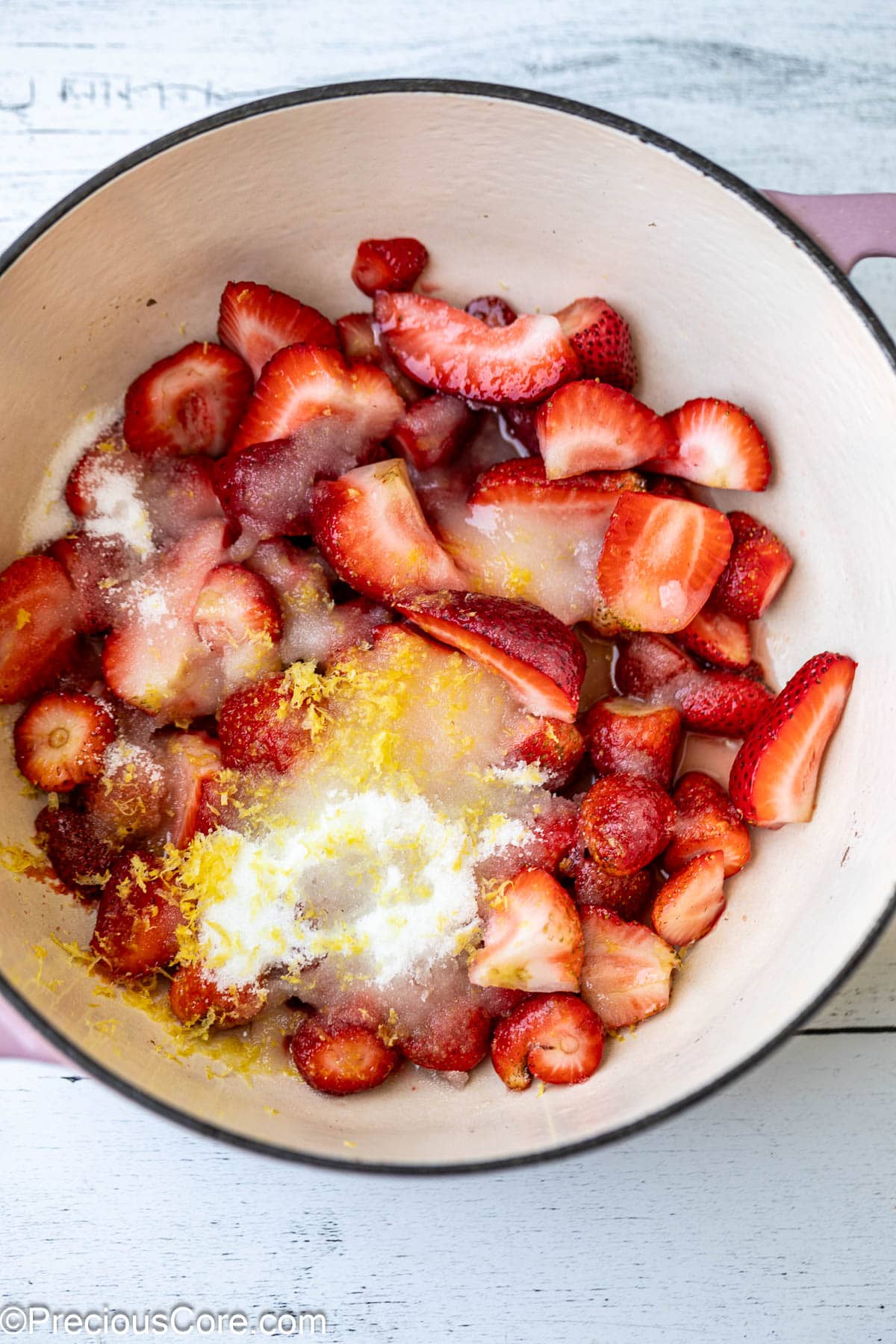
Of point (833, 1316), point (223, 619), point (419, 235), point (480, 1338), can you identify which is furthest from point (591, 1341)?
point (419, 235)

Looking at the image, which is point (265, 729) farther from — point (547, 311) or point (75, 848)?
point (547, 311)

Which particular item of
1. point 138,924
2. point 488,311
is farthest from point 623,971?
point 488,311

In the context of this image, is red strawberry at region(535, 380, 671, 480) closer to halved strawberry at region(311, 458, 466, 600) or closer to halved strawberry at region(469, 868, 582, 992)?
halved strawberry at region(311, 458, 466, 600)

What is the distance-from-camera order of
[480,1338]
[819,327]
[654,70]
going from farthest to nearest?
[654,70], [480,1338], [819,327]

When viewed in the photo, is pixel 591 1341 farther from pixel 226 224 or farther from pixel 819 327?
pixel 226 224

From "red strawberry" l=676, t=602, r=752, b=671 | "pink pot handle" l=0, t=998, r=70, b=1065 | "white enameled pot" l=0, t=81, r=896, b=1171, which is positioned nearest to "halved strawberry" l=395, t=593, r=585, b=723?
"red strawberry" l=676, t=602, r=752, b=671

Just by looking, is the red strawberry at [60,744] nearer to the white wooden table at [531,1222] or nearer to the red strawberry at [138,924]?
the red strawberry at [138,924]
